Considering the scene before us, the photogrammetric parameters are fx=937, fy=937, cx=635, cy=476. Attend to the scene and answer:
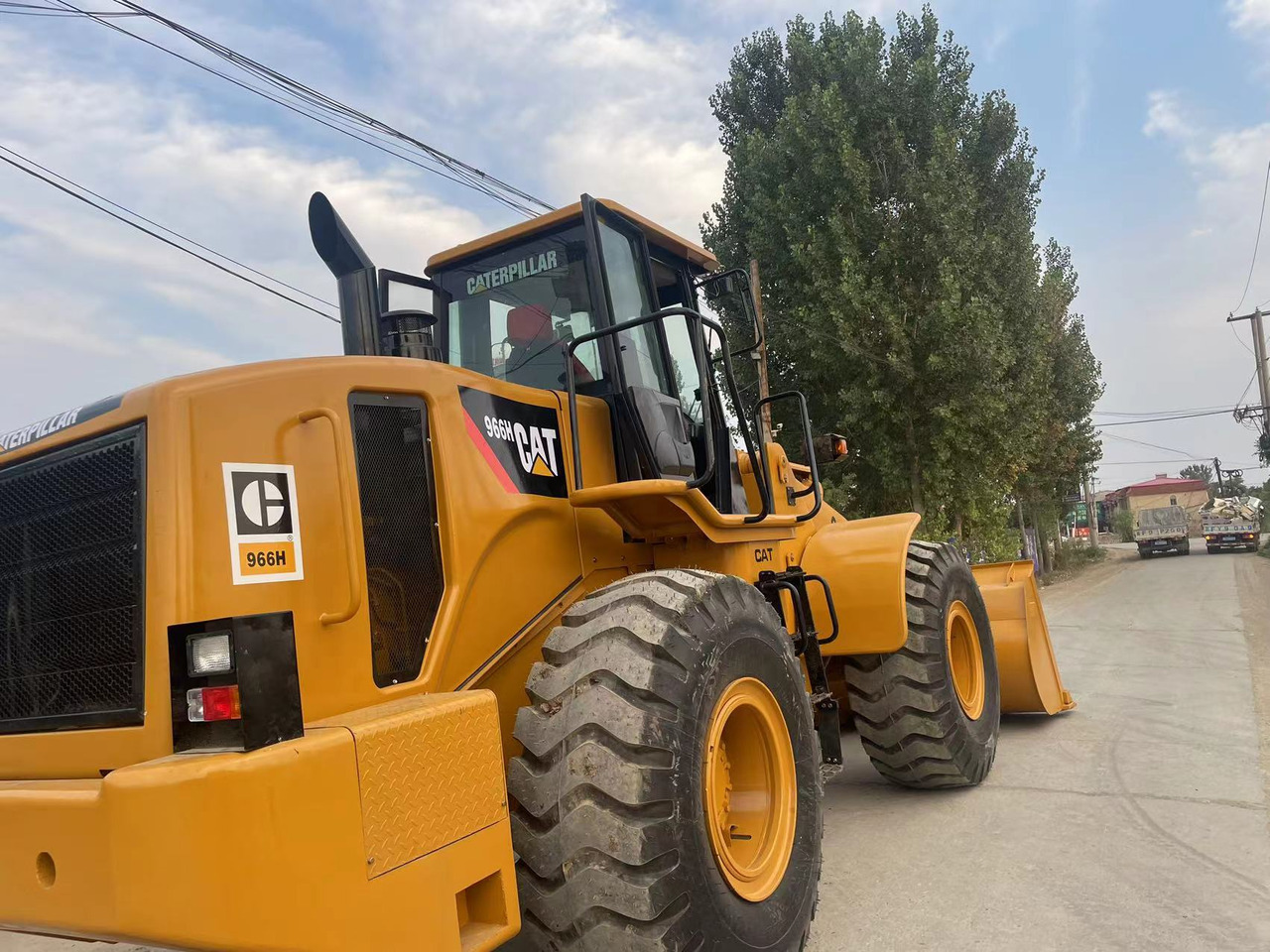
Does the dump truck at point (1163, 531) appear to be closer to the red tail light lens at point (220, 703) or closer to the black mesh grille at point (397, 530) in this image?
the black mesh grille at point (397, 530)

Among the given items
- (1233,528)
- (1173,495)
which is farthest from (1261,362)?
(1173,495)

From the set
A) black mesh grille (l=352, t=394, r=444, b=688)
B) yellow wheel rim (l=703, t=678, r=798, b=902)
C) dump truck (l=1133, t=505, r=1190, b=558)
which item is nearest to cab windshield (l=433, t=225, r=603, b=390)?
black mesh grille (l=352, t=394, r=444, b=688)

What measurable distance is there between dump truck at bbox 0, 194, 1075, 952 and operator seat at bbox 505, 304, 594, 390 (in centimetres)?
2

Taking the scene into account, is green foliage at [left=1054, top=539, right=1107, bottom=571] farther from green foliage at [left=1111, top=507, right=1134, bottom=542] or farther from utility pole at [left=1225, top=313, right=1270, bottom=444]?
green foliage at [left=1111, top=507, right=1134, bottom=542]

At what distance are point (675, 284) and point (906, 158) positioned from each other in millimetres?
12477

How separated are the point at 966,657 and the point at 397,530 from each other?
14.2 feet

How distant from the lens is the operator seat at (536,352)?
13.4 ft

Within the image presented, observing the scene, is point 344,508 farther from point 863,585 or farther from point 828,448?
point 828,448

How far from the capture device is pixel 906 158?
15.8 m

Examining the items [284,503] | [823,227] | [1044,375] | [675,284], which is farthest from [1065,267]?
[284,503]

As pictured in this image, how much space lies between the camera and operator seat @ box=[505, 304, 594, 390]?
4094mm

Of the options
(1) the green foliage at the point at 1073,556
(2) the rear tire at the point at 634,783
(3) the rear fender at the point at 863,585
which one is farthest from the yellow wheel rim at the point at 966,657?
(1) the green foliage at the point at 1073,556

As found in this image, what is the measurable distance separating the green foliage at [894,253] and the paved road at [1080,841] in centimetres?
808

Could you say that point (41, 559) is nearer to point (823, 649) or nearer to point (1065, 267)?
Answer: point (823, 649)
